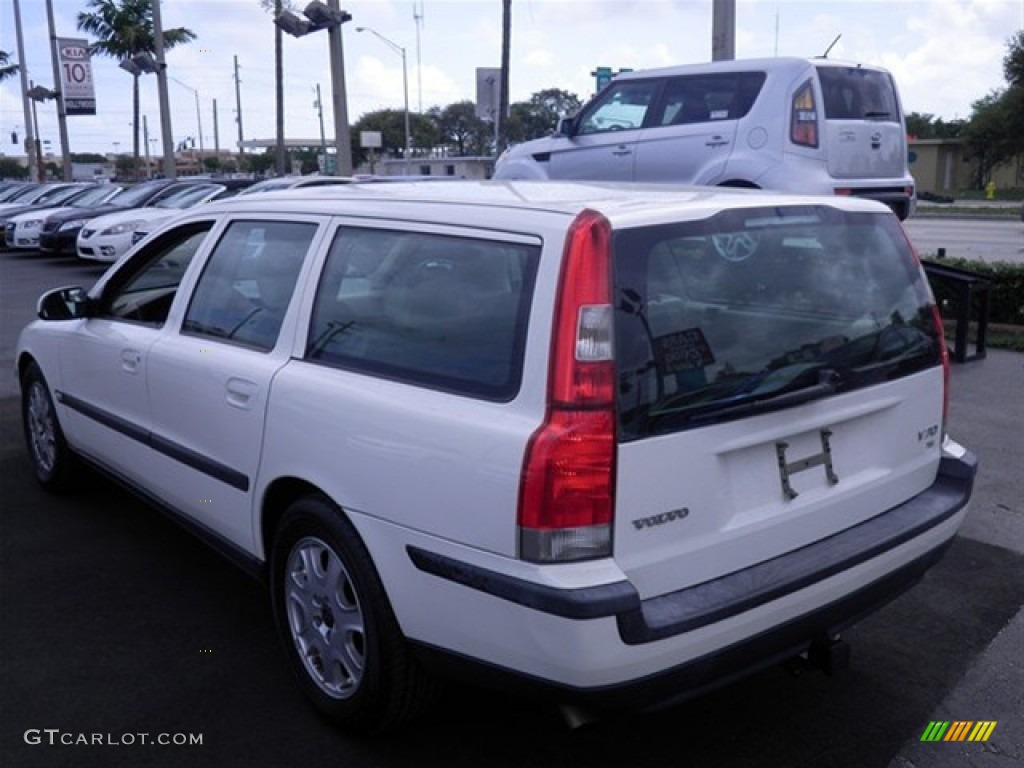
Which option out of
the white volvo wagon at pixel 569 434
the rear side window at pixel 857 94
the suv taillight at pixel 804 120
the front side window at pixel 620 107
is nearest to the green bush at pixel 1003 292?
the rear side window at pixel 857 94

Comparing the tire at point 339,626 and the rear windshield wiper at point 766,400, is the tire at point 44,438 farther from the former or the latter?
the rear windshield wiper at point 766,400

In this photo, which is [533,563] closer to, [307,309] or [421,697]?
[421,697]

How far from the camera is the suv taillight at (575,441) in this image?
236cm

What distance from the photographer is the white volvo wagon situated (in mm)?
2410

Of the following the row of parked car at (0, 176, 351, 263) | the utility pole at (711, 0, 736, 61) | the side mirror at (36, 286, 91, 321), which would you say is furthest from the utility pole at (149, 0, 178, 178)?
the side mirror at (36, 286, 91, 321)

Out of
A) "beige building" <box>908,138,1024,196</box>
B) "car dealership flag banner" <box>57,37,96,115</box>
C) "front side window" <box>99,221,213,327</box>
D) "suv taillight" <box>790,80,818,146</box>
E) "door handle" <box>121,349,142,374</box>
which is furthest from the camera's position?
"beige building" <box>908,138,1024,196</box>

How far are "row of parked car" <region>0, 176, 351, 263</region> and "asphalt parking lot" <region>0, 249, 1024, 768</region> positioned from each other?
9428 millimetres

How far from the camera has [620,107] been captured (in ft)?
33.6

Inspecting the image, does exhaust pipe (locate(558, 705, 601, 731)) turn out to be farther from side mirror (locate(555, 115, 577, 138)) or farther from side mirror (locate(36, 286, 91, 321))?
side mirror (locate(555, 115, 577, 138))

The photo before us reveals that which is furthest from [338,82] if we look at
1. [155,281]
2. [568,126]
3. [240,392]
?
[240,392]

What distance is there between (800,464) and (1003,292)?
7946 mm

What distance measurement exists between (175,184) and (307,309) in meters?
17.7

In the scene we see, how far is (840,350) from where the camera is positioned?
2.95 meters

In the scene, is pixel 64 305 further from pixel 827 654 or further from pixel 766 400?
pixel 827 654
